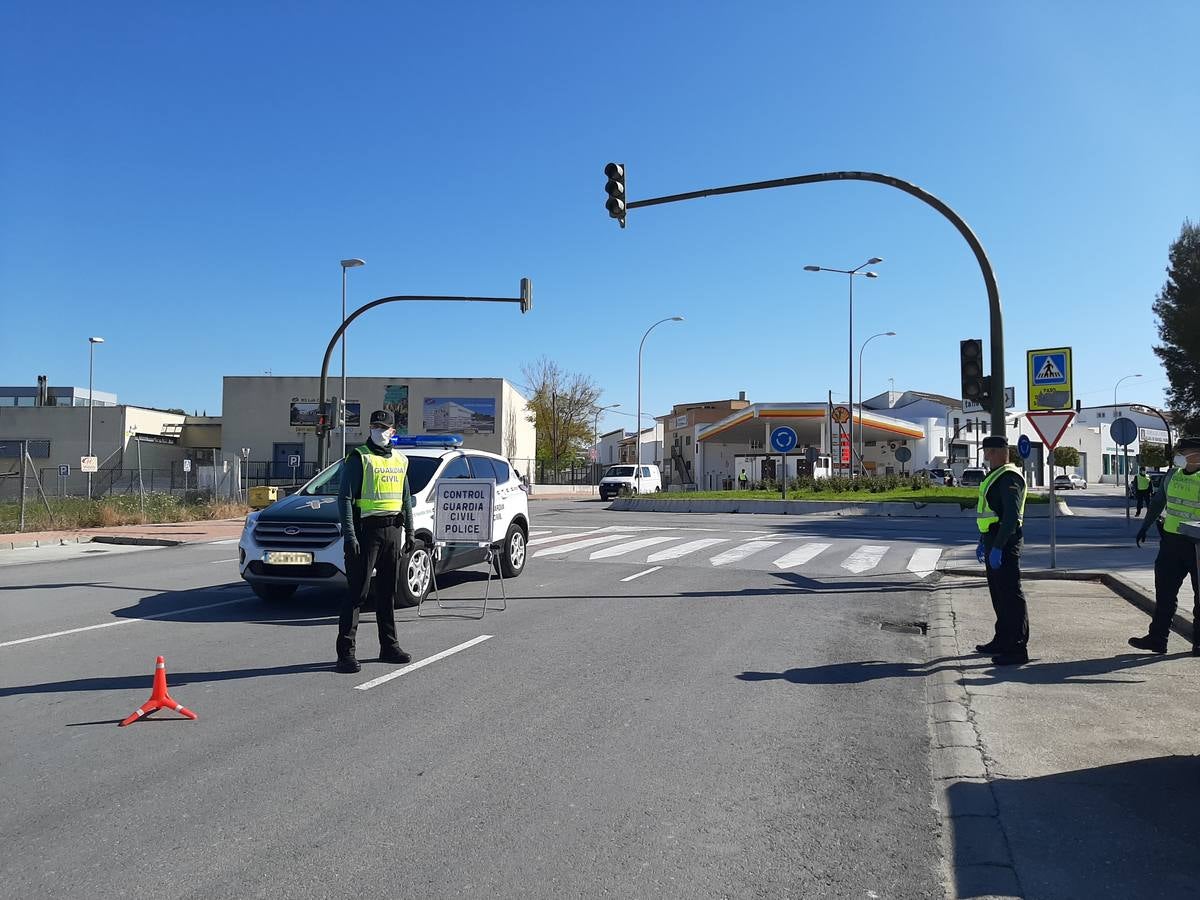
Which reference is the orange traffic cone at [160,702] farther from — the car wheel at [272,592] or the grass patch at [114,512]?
the grass patch at [114,512]

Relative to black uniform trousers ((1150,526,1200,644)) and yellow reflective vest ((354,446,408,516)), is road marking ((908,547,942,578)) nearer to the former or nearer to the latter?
black uniform trousers ((1150,526,1200,644))

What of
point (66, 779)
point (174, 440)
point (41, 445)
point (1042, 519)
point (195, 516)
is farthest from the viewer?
point (174, 440)

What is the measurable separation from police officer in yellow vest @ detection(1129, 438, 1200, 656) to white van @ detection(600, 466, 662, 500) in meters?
38.5

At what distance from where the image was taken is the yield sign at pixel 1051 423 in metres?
12.4

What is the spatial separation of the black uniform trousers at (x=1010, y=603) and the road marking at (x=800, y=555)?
6998 mm

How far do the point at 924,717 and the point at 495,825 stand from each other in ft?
10.5

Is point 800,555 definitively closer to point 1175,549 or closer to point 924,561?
point 924,561

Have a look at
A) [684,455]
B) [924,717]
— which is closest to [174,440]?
[684,455]

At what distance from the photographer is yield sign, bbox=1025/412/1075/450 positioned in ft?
40.8

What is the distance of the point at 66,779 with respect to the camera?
4559mm

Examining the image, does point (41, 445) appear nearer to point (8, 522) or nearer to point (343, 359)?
point (343, 359)

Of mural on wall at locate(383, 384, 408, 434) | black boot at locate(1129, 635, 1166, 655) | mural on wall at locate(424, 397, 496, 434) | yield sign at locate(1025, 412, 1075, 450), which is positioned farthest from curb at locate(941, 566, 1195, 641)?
mural on wall at locate(383, 384, 408, 434)

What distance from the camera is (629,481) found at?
4769 centimetres

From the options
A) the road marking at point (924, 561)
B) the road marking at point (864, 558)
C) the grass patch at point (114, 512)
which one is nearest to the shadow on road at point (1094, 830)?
the road marking at point (924, 561)
